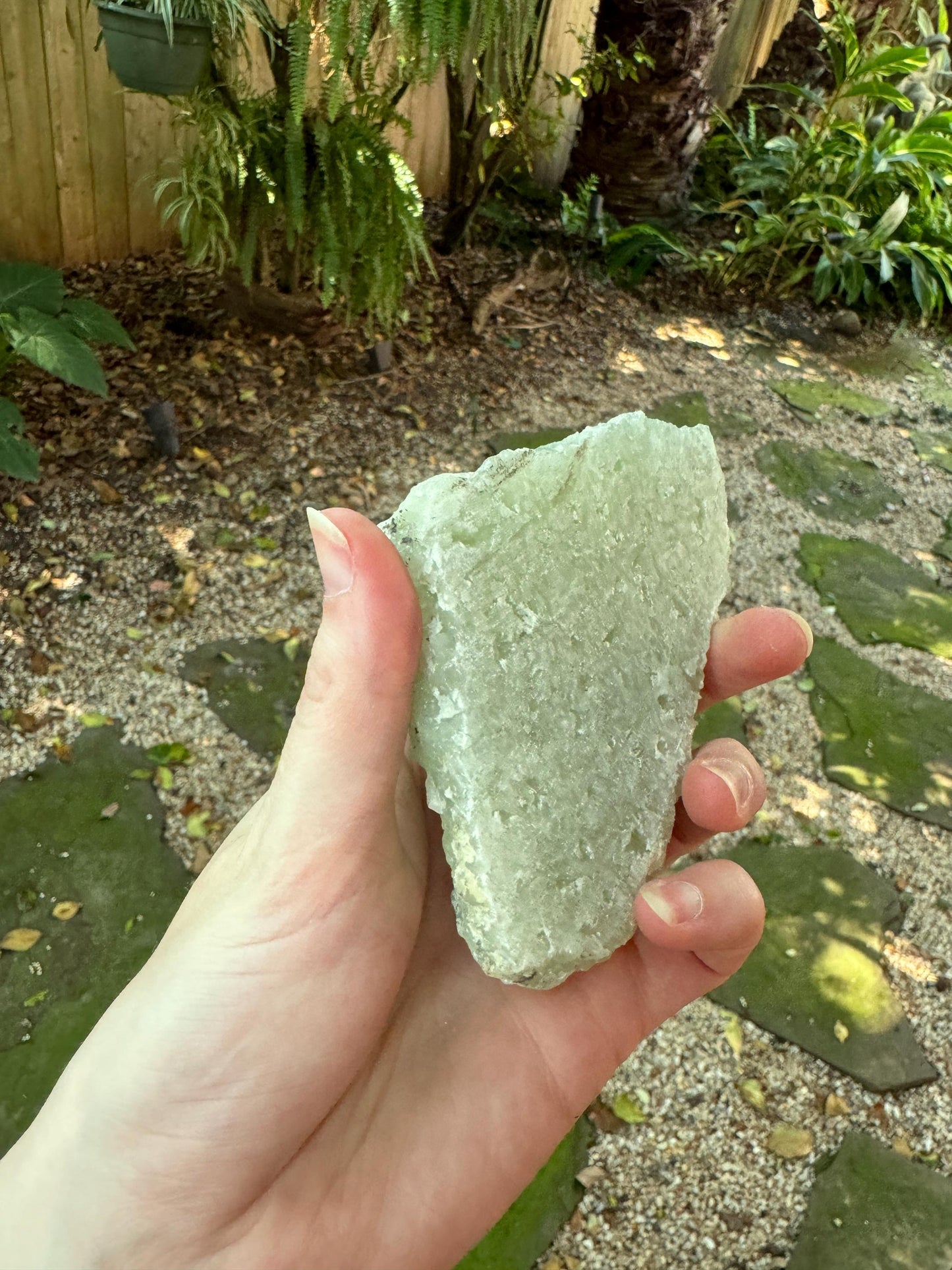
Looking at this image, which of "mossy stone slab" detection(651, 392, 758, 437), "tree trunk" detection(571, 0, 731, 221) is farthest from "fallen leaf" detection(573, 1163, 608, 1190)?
"tree trunk" detection(571, 0, 731, 221)

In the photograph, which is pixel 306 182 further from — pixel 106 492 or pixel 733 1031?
pixel 733 1031

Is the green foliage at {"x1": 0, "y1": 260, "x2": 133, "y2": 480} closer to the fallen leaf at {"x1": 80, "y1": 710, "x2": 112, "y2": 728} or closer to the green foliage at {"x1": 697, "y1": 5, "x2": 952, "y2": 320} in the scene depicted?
the fallen leaf at {"x1": 80, "y1": 710, "x2": 112, "y2": 728}

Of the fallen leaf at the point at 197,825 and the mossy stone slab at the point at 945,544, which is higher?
the mossy stone slab at the point at 945,544

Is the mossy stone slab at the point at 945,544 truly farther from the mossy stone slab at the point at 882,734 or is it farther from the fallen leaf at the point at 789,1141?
the fallen leaf at the point at 789,1141

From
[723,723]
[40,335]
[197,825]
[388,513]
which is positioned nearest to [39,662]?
[197,825]

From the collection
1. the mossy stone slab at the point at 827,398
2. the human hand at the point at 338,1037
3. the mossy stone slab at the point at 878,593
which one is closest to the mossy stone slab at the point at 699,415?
the mossy stone slab at the point at 827,398

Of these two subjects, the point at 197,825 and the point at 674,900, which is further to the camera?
the point at 197,825
